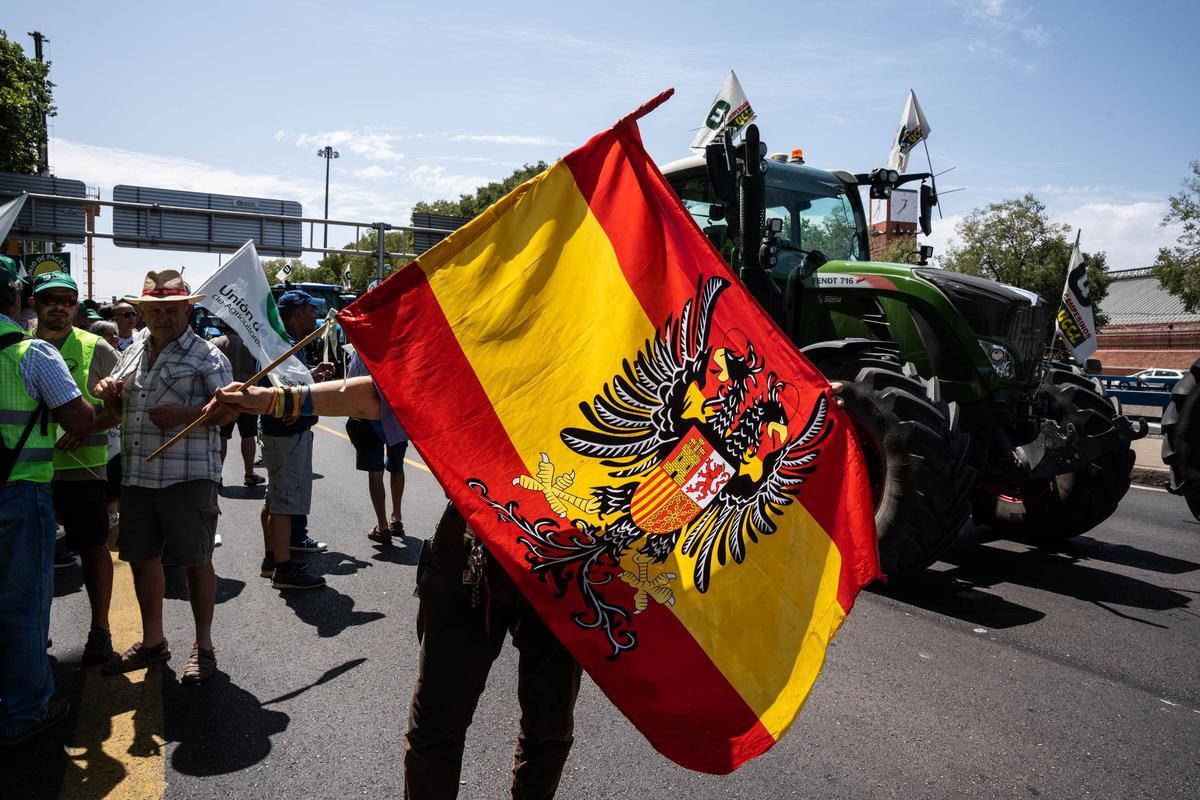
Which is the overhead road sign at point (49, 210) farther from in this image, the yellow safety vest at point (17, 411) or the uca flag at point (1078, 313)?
the uca flag at point (1078, 313)

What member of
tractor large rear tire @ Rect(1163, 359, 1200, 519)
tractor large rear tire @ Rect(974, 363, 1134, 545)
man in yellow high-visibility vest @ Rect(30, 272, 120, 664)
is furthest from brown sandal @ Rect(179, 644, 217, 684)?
tractor large rear tire @ Rect(1163, 359, 1200, 519)

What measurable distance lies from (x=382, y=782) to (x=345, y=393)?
162 centimetres

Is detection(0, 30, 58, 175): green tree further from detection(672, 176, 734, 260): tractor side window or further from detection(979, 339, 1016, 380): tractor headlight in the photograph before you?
detection(979, 339, 1016, 380): tractor headlight

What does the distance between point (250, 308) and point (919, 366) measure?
4.71 m

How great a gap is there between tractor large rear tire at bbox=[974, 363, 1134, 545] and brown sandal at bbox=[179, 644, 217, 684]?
234 inches

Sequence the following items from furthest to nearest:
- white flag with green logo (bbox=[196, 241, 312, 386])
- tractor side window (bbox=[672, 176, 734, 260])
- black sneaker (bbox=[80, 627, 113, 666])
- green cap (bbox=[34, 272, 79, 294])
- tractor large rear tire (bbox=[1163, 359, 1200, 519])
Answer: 1. tractor large rear tire (bbox=[1163, 359, 1200, 519])
2. tractor side window (bbox=[672, 176, 734, 260])
3. white flag with green logo (bbox=[196, 241, 312, 386])
4. green cap (bbox=[34, 272, 79, 294])
5. black sneaker (bbox=[80, 627, 113, 666])

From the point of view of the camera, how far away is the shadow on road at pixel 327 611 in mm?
5020

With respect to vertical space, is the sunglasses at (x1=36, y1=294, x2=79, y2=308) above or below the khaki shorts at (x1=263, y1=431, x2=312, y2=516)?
above

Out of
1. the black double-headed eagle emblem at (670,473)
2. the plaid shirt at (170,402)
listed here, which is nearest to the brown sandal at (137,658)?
the plaid shirt at (170,402)

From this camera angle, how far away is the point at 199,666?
13.6 feet

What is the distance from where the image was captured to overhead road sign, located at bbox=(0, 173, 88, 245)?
23.4m

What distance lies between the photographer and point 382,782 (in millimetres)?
3213

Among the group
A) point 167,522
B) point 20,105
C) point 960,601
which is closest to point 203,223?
point 20,105

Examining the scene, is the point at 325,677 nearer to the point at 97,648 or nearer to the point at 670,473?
the point at 97,648
